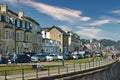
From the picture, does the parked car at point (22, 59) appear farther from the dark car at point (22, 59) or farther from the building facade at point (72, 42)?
the building facade at point (72, 42)

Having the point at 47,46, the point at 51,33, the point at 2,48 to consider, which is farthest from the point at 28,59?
the point at 51,33

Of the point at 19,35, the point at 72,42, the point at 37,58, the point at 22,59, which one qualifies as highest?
the point at 72,42

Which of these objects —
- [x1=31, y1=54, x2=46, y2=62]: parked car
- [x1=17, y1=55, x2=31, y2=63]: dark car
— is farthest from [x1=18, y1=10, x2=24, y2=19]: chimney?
[x1=17, y1=55, x2=31, y2=63]: dark car

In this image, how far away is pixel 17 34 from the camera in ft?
243

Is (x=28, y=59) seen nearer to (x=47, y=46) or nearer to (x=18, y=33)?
(x=18, y=33)

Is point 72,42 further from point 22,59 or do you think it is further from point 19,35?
point 22,59

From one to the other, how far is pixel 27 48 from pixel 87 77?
44324 millimetres

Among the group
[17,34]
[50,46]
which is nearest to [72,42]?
[50,46]

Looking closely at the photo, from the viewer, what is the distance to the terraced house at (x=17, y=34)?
2680 inches

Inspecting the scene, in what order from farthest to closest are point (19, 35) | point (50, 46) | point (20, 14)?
point (50, 46)
point (20, 14)
point (19, 35)

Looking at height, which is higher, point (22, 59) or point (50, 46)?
point (50, 46)

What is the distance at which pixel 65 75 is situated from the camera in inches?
1202

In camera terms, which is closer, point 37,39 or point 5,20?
point 5,20

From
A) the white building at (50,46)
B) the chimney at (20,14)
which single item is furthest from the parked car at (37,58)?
the white building at (50,46)
